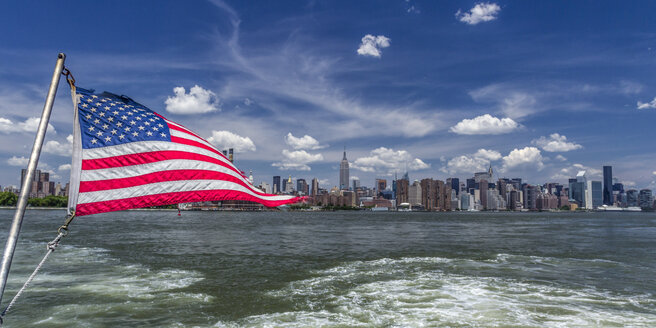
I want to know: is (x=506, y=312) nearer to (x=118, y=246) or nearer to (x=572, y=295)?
(x=572, y=295)

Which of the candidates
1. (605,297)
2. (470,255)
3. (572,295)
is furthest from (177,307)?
(470,255)

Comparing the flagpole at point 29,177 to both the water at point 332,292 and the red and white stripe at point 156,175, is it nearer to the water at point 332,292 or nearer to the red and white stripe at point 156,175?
the red and white stripe at point 156,175

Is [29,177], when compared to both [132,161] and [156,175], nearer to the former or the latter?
[132,161]

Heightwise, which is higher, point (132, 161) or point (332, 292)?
point (132, 161)

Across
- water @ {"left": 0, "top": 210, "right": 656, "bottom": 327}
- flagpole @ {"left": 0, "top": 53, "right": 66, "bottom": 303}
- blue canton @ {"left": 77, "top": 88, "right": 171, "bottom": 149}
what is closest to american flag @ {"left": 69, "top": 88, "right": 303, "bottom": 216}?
blue canton @ {"left": 77, "top": 88, "right": 171, "bottom": 149}

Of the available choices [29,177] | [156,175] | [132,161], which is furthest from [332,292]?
[29,177]

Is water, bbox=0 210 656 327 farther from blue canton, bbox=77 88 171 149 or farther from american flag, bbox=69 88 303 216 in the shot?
blue canton, bbox=77 88 171 149
